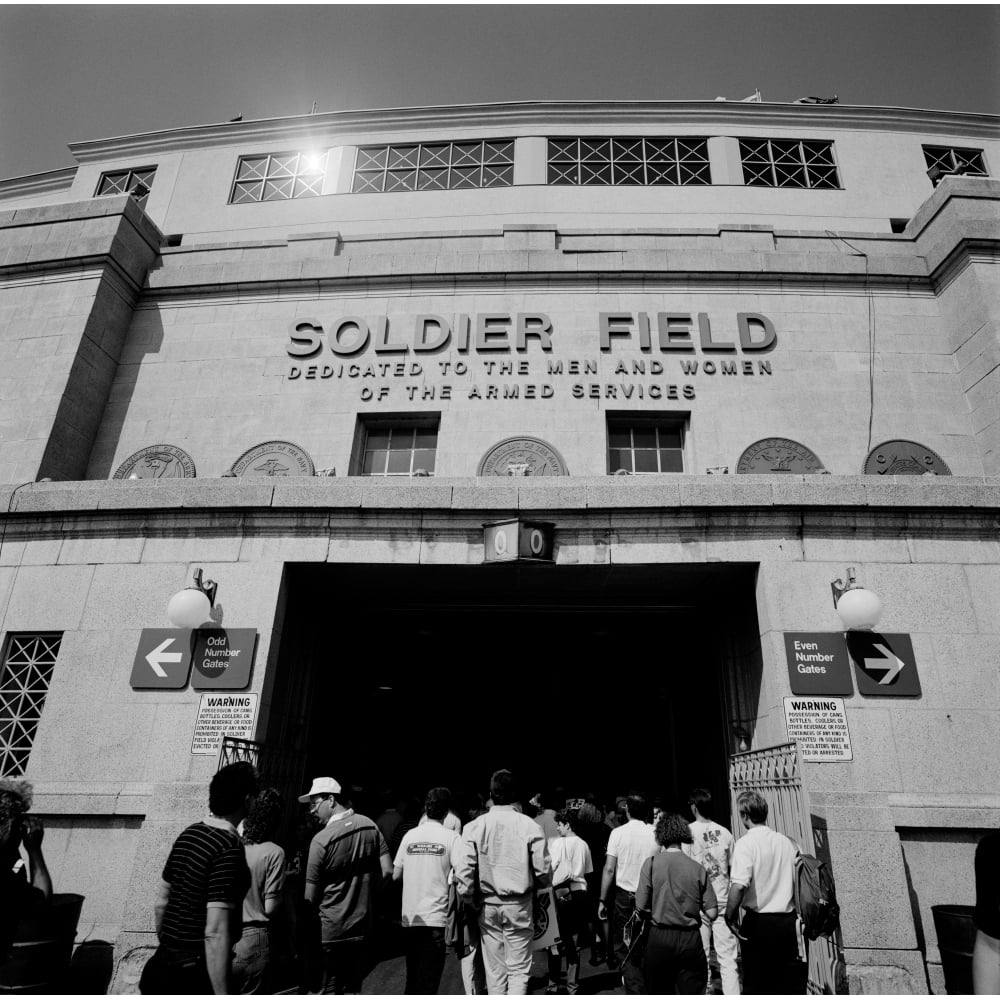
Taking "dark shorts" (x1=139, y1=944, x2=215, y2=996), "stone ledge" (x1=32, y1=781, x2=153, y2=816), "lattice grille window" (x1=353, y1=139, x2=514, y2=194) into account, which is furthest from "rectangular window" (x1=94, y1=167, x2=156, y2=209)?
"dark shorts" (x1=139, y1=944, x2=215, y2=996)

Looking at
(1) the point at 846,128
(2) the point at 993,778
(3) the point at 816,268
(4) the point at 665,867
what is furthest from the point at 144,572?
(1) the point at 846,128

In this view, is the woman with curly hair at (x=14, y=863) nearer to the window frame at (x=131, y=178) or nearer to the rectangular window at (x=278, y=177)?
the rectangular window at (x=278, y=177)

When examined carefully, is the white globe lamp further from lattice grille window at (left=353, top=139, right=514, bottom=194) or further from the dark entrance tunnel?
lattice grille window at (left=353, top=139, right=514, bottom=194)

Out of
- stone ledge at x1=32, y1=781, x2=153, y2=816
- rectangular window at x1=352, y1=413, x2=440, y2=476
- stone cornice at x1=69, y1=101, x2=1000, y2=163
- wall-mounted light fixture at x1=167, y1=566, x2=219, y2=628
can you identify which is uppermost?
stone cornice at x1=69, y1=101, x2=1000, y2=163

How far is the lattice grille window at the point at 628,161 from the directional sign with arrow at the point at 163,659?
1491 cm

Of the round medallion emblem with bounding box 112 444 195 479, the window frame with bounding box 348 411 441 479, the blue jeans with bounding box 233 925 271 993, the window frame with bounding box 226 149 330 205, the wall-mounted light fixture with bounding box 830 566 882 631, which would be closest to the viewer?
the blue jeans with bounding box 233 925 271 993

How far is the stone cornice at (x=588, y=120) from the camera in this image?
60.3 feet

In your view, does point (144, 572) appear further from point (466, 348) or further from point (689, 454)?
point (689, 454)

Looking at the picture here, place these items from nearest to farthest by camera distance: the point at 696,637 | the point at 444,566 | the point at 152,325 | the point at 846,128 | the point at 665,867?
the point at 665,867 < the point at 444,566 < the point at 696,637 < the point at 152,325 < the point at 846,128

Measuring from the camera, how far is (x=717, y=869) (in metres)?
6.43

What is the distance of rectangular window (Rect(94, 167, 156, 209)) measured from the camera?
1900cm

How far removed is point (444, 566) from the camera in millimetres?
8586

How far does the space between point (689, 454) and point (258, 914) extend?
33.0ft

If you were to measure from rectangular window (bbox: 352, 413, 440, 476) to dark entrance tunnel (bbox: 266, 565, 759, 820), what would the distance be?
10.4ft
